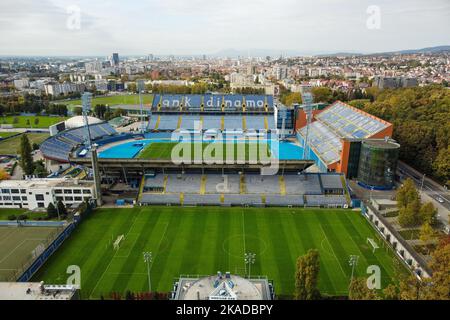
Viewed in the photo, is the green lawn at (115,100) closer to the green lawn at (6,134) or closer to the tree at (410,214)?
the green lawn at (6,134)

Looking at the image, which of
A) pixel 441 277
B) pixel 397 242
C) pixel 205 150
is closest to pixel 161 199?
pixel 205 150

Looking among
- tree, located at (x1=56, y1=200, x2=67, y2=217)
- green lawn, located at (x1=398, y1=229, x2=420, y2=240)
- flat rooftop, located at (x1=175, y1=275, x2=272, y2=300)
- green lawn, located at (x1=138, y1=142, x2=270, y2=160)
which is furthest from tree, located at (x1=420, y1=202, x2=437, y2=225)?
tree, located at (x1=56, y1=200, x2=67, y2=217)

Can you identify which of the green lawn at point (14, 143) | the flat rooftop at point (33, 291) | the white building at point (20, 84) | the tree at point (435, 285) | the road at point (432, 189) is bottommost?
the road at point (432, 189)

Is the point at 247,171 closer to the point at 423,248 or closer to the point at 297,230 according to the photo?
the point at 297,230

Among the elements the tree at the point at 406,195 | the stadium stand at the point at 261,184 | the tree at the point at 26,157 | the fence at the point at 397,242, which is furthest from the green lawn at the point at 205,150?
the tree at the point at 406,195

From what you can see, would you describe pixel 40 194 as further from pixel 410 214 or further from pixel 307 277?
pixel 410 214

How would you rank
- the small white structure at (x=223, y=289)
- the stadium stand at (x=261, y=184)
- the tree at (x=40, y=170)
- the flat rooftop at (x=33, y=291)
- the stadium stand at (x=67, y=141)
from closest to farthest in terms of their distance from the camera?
the small white structure at (x=223, y=289)
the flat rooftop at (x=33, y=291)
the stadium stand at (x=261, y=184)
the tree at (x=40, y=170)
the stadium stand at (x=67, y=141)
